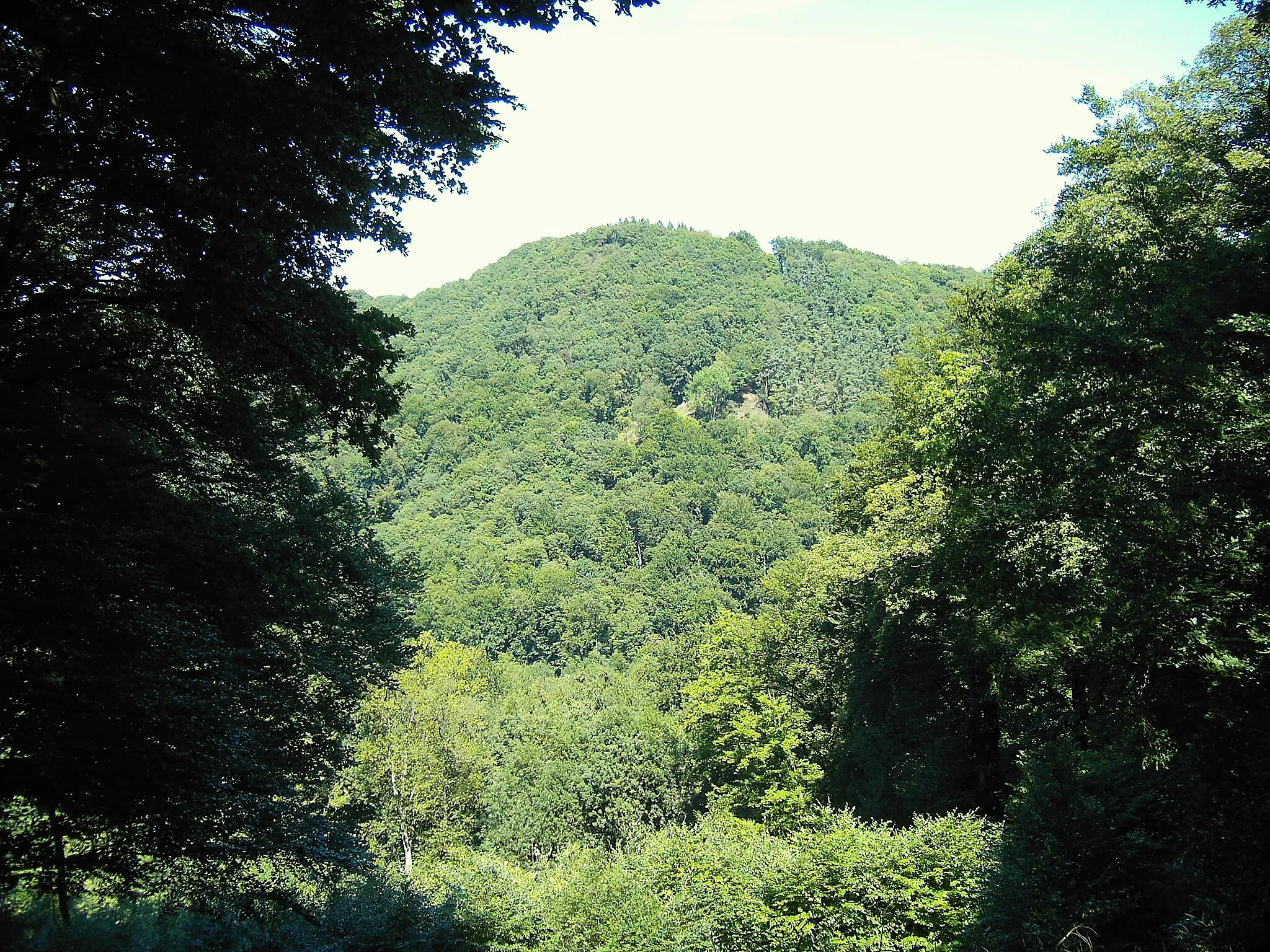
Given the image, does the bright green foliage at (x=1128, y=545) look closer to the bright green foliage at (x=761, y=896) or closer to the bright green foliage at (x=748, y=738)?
the bright green foliage at (x=761, y=896)

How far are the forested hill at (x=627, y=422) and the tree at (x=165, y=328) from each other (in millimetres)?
49071

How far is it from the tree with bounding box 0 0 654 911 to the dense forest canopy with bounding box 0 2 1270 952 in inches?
1.8

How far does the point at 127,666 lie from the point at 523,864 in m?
29.5

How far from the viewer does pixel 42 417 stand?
6.17 meters

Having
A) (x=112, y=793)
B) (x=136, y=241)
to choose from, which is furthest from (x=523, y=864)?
(x=136, y=241)

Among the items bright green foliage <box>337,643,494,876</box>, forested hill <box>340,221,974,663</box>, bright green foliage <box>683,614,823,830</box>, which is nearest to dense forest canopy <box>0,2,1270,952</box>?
bright green foliage <box>683,614,823,830</box>

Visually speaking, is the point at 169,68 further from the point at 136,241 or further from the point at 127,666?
the point at 127,666

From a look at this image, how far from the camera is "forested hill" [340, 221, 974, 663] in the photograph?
90.1m

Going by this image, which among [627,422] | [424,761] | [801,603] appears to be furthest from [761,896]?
[627,422]

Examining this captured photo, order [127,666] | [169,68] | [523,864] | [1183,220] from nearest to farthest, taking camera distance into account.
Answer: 1. [169,68]
2. [127,666]
3. [1183,220]
4. [523,864]

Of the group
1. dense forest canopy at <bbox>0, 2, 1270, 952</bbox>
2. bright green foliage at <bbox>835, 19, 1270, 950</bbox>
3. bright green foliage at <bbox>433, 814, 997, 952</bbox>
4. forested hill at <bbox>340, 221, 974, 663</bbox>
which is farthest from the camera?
forested hill at <bbox>340, 221, 974, 663</bbox>

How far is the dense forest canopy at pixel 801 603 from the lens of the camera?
20.9 feet

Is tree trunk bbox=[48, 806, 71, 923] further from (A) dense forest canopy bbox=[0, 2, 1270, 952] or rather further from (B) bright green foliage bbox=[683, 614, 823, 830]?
(B) bright green foliage bbox=[683, 614, 823, 830]

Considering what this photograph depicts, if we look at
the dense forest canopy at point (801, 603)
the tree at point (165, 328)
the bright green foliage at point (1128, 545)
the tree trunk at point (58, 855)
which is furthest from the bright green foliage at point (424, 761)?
the bright green foliage at point (1128, 545)
